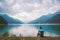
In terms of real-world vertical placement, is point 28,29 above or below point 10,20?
below

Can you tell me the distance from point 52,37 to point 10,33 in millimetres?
603

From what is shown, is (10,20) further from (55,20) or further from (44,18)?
(55,20)

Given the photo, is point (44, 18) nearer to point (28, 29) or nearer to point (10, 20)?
point (28, 29)

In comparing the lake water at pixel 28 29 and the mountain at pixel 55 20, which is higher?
the mountain at pixel 55 20

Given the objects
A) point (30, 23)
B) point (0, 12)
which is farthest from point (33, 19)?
A: point (0, 12)

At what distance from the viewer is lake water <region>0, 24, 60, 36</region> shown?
2.00 meters

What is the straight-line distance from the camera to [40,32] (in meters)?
2.01

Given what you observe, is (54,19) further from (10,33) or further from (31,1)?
(10,33)

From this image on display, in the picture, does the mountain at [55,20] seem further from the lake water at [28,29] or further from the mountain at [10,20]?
the mountain at [10,20]

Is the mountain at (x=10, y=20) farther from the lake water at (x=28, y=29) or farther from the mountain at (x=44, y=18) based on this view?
the mountain at (x=44, y=18)

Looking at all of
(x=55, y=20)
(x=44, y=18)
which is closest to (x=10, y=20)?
(x=44, y=18)

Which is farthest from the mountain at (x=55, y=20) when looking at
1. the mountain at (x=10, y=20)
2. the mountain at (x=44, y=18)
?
the mountain at (x=10, y=20)

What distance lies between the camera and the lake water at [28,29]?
2002 mm

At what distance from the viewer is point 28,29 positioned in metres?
2.01
